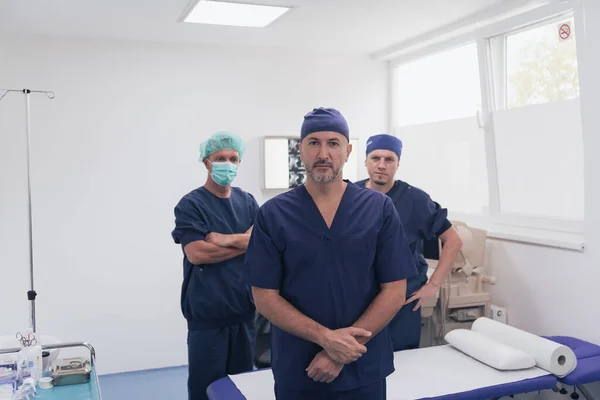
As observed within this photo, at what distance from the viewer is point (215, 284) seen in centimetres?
244

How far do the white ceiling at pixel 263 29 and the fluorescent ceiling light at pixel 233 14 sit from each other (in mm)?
76

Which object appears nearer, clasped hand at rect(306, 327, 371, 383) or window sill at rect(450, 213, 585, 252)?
clasped hand at rect(306, 327, 371, 383)

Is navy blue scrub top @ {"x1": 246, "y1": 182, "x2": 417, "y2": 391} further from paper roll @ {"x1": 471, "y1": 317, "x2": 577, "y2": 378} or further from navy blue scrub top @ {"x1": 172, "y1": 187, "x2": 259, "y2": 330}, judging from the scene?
paper roll @ {"x1": 471, "y1": 317, "x2": 577, "y2": 378}

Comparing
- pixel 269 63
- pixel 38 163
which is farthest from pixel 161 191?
pixel 269 63

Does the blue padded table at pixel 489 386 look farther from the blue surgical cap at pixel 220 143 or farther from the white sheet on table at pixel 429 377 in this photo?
the blue surgical cap at pixel 220 143

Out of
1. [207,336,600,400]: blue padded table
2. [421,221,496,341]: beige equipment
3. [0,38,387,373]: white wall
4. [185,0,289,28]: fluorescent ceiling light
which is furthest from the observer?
[0,38,387,373]: white wall

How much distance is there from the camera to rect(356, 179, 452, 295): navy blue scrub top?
2.74 m

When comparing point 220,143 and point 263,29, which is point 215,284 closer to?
point 220,143

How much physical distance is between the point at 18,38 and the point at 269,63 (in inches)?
66.1

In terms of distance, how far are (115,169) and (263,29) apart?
1371 millimetres

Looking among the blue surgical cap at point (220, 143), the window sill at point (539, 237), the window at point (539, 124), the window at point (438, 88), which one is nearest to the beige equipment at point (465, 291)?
the window sill at point (539, 237)

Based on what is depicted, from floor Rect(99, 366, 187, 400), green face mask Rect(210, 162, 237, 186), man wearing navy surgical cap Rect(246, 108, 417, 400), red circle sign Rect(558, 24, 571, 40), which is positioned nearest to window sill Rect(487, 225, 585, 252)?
red circle sign Rect(558, 24, 571, 40)

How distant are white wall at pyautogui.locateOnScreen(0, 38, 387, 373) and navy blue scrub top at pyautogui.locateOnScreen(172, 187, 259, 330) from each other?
1.65m

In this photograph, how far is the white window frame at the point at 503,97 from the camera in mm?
2980
